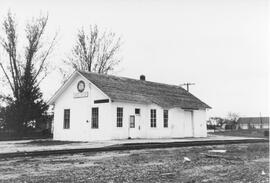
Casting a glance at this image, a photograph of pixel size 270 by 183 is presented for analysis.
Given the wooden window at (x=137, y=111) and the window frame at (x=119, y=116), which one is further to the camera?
the wooden window at (x=137, y=111)

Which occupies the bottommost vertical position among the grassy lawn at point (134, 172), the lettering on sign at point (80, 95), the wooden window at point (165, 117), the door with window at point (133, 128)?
the grassy lawn at point (134, 172)

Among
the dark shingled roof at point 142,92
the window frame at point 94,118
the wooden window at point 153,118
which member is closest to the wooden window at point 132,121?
the dark shingled roof at point 142,92

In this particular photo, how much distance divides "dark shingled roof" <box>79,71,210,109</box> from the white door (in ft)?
2.09

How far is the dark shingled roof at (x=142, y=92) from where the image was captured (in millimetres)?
24812

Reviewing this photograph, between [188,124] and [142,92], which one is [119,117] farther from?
[188,124]

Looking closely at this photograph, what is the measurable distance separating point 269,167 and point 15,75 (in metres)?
29.3

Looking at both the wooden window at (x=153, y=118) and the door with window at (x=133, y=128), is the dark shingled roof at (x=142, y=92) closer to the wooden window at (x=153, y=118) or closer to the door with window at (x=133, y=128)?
the wooden window at (x=153, y=118)

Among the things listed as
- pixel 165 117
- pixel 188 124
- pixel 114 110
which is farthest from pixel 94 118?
pixel 188 124

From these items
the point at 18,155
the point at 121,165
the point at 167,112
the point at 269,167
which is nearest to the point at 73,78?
the point at 167,112

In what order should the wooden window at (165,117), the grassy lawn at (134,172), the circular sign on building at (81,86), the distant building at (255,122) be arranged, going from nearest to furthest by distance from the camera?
the grassy lawn at (134,172) → the circular sign on building at (81,86) → the wooden window at (165,117) → the distant building at (255,122)

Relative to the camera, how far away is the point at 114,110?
2383 cm

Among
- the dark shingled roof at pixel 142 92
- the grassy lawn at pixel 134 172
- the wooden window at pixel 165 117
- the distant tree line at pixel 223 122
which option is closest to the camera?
the grassy lawn at pixel 134 172

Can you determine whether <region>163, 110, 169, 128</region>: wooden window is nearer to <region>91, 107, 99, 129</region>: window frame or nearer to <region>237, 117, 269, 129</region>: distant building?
<region>91, 107, 99, 129</region>: window frame

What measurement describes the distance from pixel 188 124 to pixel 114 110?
8974 mm
